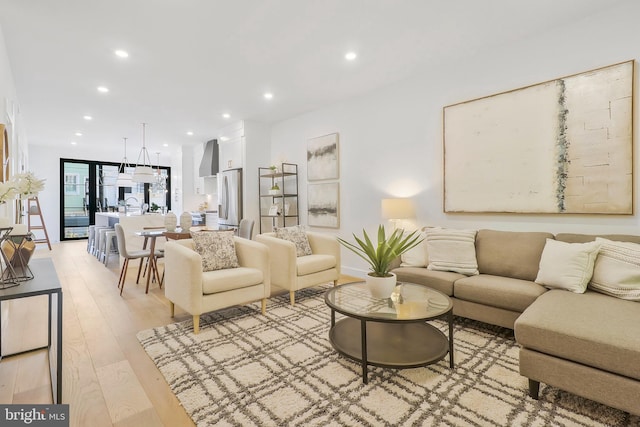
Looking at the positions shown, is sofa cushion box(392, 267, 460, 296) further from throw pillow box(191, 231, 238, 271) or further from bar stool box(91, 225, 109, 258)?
bar stool box(91, 225, 109, 258)

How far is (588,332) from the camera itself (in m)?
1.58

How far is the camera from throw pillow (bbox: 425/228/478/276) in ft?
9.60

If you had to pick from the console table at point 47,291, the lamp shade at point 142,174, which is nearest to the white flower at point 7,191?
the console table at point 47,291

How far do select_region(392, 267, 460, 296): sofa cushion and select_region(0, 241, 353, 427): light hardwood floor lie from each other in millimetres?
2132

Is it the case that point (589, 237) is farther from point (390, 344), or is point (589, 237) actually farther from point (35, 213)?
point (35, 213)

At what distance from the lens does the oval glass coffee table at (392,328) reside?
1861 millimetres

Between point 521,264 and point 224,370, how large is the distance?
2581 mm

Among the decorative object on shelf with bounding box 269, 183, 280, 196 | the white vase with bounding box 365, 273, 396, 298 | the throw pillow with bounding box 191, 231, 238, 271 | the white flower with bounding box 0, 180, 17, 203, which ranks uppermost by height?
the decorative object on shelf with bounding box 269, 183, 280, 196

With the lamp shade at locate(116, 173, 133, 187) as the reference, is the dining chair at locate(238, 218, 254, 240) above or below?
Result: below

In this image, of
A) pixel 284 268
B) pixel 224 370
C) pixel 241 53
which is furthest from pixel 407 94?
pixel 224 370

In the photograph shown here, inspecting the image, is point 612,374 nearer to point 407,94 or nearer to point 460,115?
point 460,115

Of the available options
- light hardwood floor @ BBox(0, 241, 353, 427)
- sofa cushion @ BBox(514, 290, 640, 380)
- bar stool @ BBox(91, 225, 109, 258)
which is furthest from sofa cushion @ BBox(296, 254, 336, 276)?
bar stool @ BBox(91, 225, 109, 258)

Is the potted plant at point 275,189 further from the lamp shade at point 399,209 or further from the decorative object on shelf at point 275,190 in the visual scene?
the lamp shade at point 399,209

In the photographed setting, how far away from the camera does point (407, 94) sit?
3.93 m
